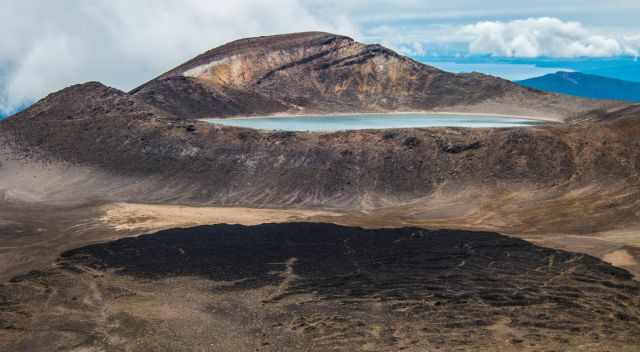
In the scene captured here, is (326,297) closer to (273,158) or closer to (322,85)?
(273,158)

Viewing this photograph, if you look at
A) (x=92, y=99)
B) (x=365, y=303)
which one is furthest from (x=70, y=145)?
(x=365, y=303)

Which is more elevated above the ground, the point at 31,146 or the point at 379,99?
the point at 379,99

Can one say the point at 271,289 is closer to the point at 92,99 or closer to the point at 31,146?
the point at 31,146

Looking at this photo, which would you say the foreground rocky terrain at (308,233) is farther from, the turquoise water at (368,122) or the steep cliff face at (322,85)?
the turquoise water at (368,122)

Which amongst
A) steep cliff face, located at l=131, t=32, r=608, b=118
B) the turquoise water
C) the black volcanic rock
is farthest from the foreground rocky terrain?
the turquoise water

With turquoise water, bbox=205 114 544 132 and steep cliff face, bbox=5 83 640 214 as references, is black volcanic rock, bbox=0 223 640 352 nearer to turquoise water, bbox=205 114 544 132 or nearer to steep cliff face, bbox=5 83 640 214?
steep cliff face, bbox=5 83 640 214

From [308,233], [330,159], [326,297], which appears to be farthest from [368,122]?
[326,297]
